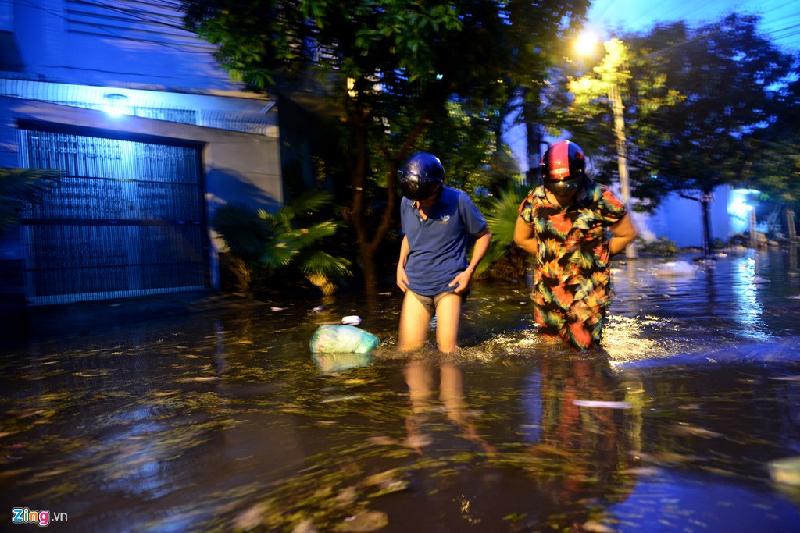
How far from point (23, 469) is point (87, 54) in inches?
397

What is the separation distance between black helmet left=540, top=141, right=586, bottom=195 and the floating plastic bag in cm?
198

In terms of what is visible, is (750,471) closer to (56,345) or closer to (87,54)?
(56,345)

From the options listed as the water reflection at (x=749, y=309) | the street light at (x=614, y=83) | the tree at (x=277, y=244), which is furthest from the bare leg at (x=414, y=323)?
the street light at (x=614, y=83)

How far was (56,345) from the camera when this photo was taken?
18.7ft

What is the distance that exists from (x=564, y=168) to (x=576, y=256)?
2.18 feet

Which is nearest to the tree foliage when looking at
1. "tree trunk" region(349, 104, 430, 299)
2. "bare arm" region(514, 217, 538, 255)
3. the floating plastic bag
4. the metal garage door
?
the metal garage door

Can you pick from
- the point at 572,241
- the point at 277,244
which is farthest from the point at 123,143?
the point at 572,241

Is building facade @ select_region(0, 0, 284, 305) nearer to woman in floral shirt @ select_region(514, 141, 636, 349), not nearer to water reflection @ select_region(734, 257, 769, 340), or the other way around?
woman in floral shirt @ select_region(514, 141, 636, 349)

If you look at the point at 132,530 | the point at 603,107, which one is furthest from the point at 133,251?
the point at 603,107

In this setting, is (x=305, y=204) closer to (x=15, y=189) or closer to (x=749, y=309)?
(x=15, y=189)

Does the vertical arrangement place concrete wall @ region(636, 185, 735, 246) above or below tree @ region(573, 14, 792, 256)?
below

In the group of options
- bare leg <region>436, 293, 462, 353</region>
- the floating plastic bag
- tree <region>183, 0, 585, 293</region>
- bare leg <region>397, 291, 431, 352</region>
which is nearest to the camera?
bare leg <region>436, 293, 462, 353</region>

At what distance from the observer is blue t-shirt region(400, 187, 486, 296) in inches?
171

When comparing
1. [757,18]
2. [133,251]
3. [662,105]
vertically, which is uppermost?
[757,18]
